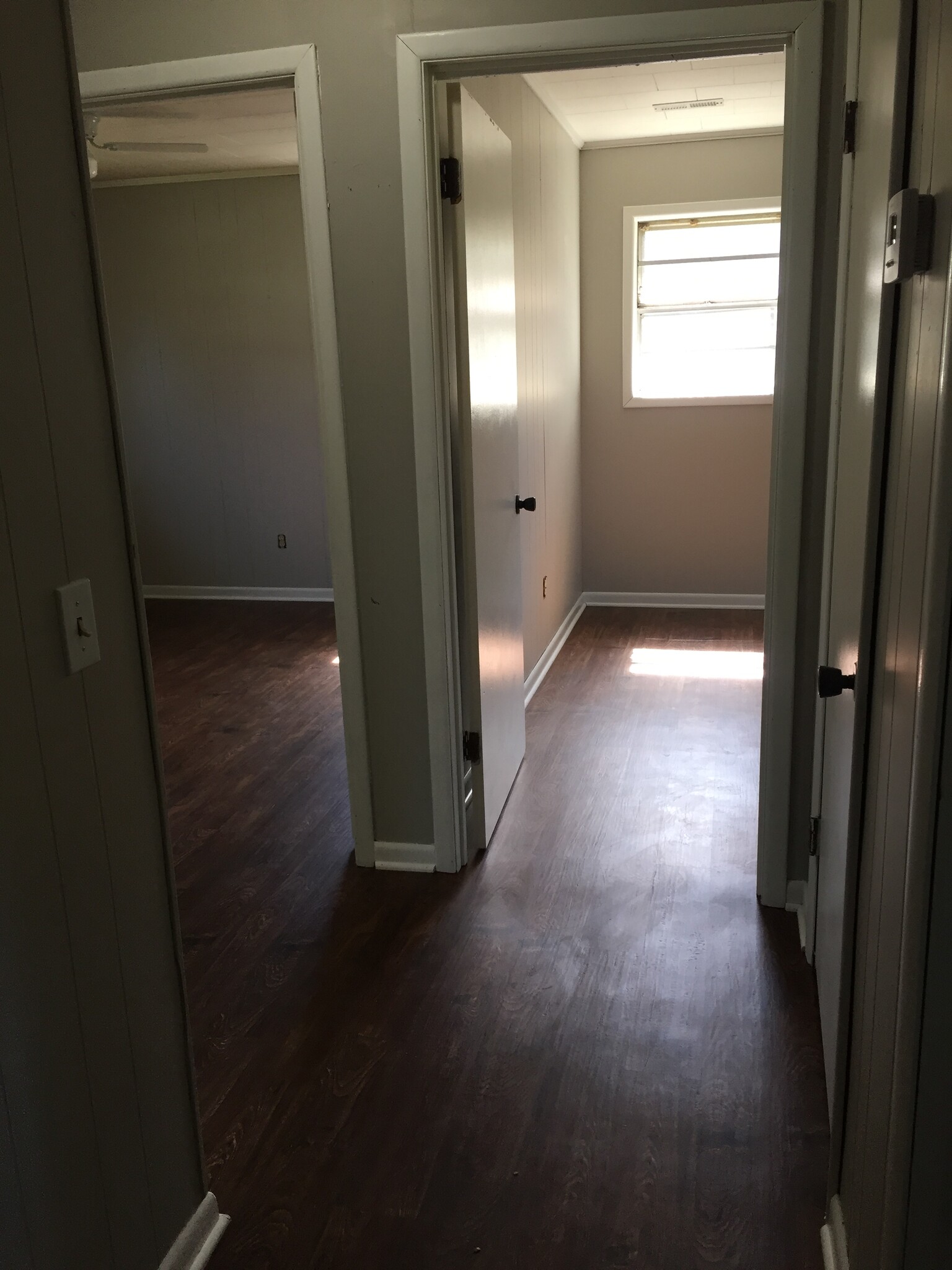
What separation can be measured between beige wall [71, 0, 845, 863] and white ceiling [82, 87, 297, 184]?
1.40 metres

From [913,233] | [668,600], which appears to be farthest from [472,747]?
[668,600]

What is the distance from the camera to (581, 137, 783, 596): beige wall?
5328 mm

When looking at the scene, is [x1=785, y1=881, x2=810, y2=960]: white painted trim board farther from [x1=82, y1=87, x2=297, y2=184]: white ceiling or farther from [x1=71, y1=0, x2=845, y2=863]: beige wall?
[x1=82, y1=87, x2=297, y2=184]: white ceiling

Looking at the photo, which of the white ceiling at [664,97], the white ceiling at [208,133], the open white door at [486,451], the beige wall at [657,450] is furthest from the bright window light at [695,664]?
the white ceiling at [208,133]

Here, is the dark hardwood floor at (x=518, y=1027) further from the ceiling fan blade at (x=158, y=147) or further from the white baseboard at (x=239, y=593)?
the ceiling fan blade at (x=158, y=147)

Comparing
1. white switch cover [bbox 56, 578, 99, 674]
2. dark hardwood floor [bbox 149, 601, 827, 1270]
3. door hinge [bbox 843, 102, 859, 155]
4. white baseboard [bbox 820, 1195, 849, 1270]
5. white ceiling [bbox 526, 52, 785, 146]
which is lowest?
dark hardwood floor [bbox 149, 601, 827, 1270]

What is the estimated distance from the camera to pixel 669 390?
5750 mm

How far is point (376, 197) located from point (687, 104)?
8.89 ft

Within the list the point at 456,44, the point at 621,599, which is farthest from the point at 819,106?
the point at 621,599

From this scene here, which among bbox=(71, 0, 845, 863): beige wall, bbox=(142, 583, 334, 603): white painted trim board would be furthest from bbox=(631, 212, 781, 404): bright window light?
bbox=(71, 0, 845, 863): beige wall

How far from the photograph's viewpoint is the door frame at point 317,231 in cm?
245

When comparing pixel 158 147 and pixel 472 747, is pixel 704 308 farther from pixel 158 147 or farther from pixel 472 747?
pixel 472 747

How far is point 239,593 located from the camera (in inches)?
258

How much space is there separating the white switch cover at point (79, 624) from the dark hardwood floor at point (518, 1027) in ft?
3.43
